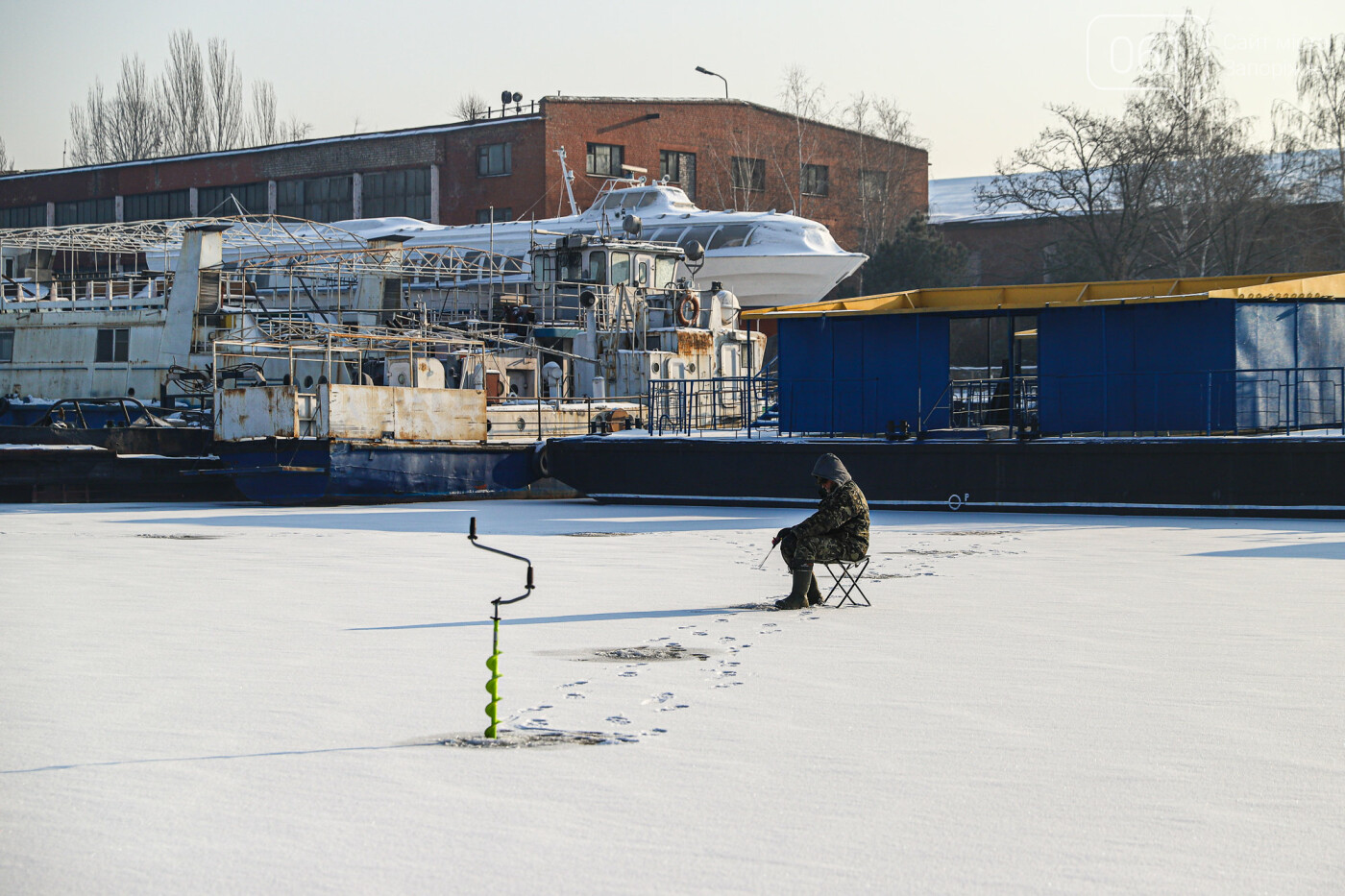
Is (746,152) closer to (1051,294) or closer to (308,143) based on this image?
(308,143)

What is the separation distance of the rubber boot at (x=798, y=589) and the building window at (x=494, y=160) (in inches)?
1650

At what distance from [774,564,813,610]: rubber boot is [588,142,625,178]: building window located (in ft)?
138

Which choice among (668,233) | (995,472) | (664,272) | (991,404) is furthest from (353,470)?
(668,233)

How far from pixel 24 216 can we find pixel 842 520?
2474 inches

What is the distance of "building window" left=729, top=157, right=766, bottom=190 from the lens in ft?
177

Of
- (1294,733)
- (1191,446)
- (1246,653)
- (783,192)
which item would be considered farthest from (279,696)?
(783,192)

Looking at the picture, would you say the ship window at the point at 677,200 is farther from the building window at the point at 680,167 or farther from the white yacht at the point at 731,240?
the building window at the point at 680,167

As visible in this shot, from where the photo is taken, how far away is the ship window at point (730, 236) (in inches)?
1572

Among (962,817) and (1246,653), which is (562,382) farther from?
(962,817)

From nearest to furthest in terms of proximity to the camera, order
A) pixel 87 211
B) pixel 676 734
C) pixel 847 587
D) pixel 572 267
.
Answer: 1. pixel 676 734
2. pixel 847 587
3. pixel 572 267
4. pixel 87 211

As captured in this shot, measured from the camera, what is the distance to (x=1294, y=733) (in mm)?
6238

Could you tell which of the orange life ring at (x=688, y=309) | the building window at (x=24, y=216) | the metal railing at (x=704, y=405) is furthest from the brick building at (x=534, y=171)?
the metal railing at (x=704, y=405)

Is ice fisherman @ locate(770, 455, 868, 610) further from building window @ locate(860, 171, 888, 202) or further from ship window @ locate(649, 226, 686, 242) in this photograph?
building window @ locate(860, 171, 888, 202)

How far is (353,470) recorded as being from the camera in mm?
22172
